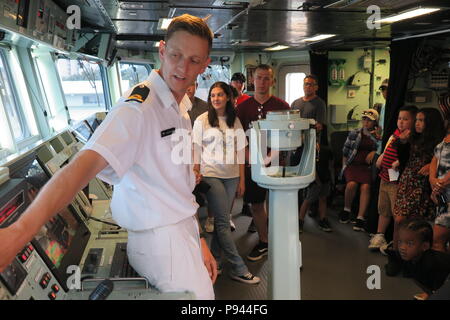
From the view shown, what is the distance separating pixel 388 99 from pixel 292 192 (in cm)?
394

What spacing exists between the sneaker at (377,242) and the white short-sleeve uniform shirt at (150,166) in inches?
131

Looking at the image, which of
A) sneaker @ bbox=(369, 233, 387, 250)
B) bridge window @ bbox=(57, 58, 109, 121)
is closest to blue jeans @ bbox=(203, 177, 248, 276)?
sneaker @ bbox=(369, 233, 387, 250)

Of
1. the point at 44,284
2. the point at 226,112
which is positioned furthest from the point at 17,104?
the point at 44,284

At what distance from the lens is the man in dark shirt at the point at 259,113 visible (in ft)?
12.3

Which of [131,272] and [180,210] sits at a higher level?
[180,210]

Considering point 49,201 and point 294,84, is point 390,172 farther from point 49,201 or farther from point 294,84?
point 294,84

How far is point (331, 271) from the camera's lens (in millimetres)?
3791

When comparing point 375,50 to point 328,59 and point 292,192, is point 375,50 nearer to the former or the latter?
point 328,59

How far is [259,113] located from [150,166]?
101 inches

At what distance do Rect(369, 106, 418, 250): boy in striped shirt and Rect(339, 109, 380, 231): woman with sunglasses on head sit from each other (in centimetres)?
58

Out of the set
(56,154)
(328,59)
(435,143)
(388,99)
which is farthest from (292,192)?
(328,59)
